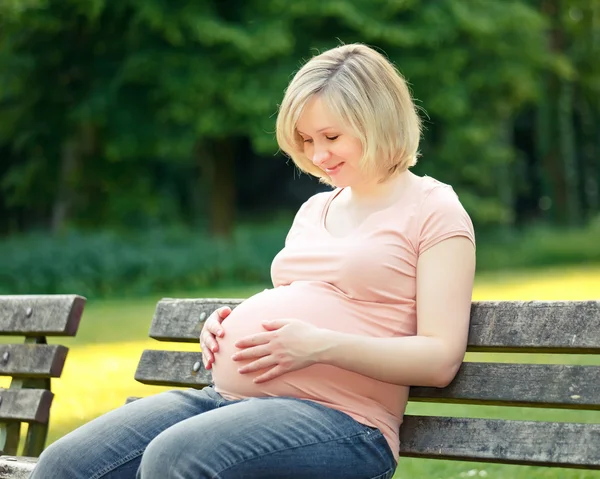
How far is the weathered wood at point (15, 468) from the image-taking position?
3545mm

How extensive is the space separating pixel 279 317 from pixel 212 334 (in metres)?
0.29

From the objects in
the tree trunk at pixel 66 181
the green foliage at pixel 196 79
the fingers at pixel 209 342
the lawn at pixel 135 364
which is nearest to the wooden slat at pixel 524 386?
the fingers at pixel 209 342

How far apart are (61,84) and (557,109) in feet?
47.2

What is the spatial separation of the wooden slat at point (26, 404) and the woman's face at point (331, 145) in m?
1.42

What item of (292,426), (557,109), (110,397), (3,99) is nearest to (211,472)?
(292,426)

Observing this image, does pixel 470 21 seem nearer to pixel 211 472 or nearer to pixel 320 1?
pixel 320 1

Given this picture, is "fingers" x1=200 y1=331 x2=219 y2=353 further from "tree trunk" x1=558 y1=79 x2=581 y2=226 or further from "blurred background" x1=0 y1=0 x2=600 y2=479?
"tree trunk" x1=558 y1=79 x2=581 y2=226

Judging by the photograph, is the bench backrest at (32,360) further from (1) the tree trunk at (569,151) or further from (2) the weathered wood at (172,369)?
(1) the tree trunk at (569,151)

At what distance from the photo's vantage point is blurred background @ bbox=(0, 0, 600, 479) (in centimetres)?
1900

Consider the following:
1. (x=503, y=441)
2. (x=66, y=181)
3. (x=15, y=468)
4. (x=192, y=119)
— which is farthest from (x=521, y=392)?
(x=66, y=181)

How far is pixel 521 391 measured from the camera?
3176 mm

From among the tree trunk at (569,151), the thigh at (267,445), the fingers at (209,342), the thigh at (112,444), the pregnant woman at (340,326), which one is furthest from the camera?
the tree trunk at (569,151)

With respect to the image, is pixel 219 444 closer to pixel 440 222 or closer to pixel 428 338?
pixel 428 338

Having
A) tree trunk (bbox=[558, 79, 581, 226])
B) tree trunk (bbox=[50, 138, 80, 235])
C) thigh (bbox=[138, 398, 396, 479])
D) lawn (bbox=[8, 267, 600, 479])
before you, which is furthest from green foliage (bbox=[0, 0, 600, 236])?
thigh (bbox=[138, 398, 396, 479])
